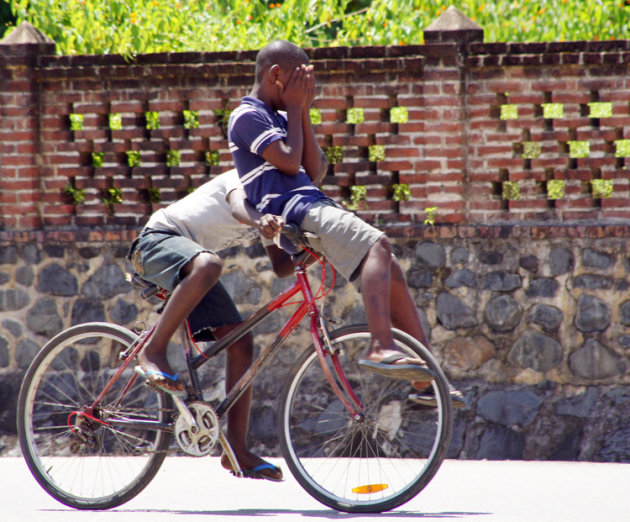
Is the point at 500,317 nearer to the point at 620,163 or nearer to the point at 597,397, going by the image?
the point at 597,397

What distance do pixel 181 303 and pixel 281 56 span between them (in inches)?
44.7

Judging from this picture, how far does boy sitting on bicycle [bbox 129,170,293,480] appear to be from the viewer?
4297 millimetres

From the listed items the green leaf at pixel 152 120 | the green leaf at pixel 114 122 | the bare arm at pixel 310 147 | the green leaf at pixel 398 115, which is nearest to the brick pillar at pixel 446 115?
the green leaf at pixel 398 115

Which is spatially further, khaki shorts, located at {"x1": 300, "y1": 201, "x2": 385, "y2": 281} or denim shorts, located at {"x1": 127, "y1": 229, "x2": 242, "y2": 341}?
denim shorts, located at {"x1": 127, "y1": 229, "x2": 242, "y2": 341}

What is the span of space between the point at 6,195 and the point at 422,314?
9.29ft

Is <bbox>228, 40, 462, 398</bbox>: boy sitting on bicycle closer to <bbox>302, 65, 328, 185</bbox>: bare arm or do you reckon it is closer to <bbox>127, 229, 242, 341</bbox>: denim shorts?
<bbox>302, 65, 328, 185</bbox>: bare arm

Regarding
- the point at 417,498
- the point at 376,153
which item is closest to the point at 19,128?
the point at 376,153

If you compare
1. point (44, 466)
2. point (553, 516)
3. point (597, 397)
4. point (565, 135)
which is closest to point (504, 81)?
point (565, 135)

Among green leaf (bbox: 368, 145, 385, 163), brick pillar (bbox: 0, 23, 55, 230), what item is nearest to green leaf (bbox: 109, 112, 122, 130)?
brick pillar (bbox: 0, 23, 55, 230)

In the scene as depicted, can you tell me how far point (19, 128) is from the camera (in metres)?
6.61

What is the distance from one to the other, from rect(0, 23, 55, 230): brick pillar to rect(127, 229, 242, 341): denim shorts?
2.32m

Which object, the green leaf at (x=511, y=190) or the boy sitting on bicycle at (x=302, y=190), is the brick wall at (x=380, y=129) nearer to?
the green leaf at (x=511, y=190)

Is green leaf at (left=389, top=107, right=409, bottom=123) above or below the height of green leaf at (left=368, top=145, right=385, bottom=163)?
above

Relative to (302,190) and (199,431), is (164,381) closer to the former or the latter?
(199,431)
